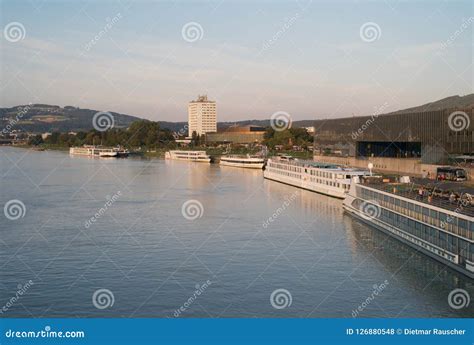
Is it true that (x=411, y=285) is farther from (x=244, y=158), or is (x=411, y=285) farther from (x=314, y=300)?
(x=244, y=158)

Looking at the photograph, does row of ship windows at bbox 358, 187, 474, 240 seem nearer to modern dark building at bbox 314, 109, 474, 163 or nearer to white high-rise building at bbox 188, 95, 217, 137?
modern dark building at bbox 314, 109, 474, 163

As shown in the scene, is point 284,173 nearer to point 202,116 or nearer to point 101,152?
point 101,152

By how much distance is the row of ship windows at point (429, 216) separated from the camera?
39.8 ft

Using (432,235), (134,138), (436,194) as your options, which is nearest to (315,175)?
(436,194)

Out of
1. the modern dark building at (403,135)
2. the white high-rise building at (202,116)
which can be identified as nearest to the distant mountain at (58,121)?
the white high-rise building at (202,116)

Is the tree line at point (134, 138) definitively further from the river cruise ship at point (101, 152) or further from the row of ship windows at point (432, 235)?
the row of ship windows at point (432, 235)

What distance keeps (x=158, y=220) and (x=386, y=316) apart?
9924 mm

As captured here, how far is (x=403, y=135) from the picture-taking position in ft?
109

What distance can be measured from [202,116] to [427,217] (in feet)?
352

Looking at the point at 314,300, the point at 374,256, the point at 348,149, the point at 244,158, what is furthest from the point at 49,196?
the point at 244,158

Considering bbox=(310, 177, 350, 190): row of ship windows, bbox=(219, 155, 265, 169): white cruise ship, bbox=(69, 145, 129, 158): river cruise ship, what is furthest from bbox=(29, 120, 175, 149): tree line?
bbox=(310, 177, 350, 190): row of ship windows

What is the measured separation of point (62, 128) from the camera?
139 m

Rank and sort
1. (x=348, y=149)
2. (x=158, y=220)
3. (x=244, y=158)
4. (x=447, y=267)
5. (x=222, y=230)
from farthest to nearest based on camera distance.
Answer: (x=244, y=158) < (x=348, y=149) < (x=158, y=220) < (x=222, y=230) < (x=447, y=267)

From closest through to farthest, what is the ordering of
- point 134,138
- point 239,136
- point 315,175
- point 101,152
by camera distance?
point 315,175
point 101,152
point 134,138
point 239,136
